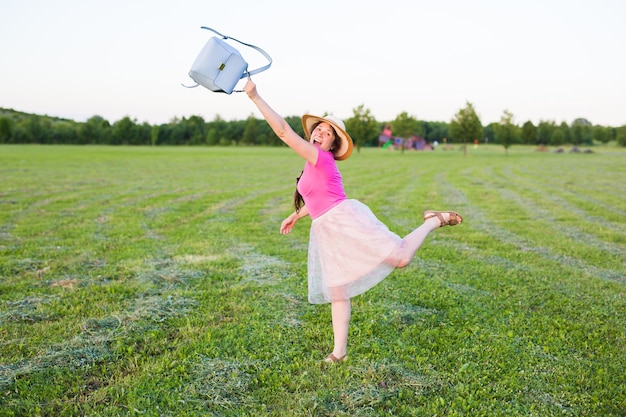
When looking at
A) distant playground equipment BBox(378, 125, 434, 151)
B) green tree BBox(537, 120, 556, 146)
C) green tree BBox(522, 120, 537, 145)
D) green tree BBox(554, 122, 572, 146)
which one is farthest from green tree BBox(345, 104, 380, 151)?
green tree BBox(554, 122, 572, 146)

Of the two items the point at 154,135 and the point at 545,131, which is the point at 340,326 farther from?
the point at 154,135

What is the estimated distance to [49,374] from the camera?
368cm

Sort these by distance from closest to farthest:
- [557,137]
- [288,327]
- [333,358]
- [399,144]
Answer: [333,358] < [288,327] < [399,144] < [557,137]

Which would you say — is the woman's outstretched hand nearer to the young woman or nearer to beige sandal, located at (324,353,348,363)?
the young woman

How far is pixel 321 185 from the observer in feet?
12.1

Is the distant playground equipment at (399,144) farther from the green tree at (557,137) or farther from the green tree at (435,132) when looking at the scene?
the green tree at (435,132)

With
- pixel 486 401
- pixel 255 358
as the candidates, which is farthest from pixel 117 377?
pixel 486 401

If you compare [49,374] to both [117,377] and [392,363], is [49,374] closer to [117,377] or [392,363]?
[117,377]

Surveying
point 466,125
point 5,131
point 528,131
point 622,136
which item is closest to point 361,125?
point 466,125

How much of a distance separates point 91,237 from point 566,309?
7.79m

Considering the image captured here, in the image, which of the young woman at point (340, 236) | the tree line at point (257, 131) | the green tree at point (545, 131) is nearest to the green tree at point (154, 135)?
the tree line at point (257, 131)

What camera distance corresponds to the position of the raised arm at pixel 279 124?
125 inches

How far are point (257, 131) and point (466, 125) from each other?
173 ft

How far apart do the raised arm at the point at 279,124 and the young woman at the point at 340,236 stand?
0.16 meters
